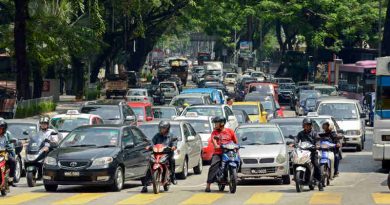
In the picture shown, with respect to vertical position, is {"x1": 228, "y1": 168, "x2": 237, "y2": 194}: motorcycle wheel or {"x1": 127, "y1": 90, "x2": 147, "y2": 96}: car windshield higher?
{"x1": 228, "y1": 168, "x2": 237, "y2": 194}: motorcycle wheel

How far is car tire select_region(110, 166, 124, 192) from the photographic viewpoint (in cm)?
2225

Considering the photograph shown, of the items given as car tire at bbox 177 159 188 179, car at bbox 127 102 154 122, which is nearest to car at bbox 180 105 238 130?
car at bbox 127 102 154 122

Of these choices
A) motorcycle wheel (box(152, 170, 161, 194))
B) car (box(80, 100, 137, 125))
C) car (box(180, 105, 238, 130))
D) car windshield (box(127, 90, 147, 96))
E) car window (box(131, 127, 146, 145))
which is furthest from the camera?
car windshield (box(127, 90, 147, 96))

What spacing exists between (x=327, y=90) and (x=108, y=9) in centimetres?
1874

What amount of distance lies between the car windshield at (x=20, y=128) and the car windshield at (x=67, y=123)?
6.45 feet

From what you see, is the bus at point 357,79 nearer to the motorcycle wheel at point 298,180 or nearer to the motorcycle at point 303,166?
the motorcycle at point 303,166

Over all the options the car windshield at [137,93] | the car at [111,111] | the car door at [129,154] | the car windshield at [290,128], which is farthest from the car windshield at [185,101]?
the car door at [129,154]

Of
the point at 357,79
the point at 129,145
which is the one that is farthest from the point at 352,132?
the point at 357,79

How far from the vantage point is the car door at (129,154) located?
2278cm

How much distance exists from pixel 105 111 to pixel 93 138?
472 inches

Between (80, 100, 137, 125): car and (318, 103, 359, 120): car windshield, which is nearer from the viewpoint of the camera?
(80, 100, 137, 125): car

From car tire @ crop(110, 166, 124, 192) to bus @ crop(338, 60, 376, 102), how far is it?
3049 centimetres

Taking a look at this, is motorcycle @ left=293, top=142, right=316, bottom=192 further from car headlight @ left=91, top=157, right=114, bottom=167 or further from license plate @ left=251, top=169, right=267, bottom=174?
car headlight @ left=91, top=157, right=114, bottom=167

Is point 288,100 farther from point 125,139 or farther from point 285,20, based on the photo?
point 125,139
